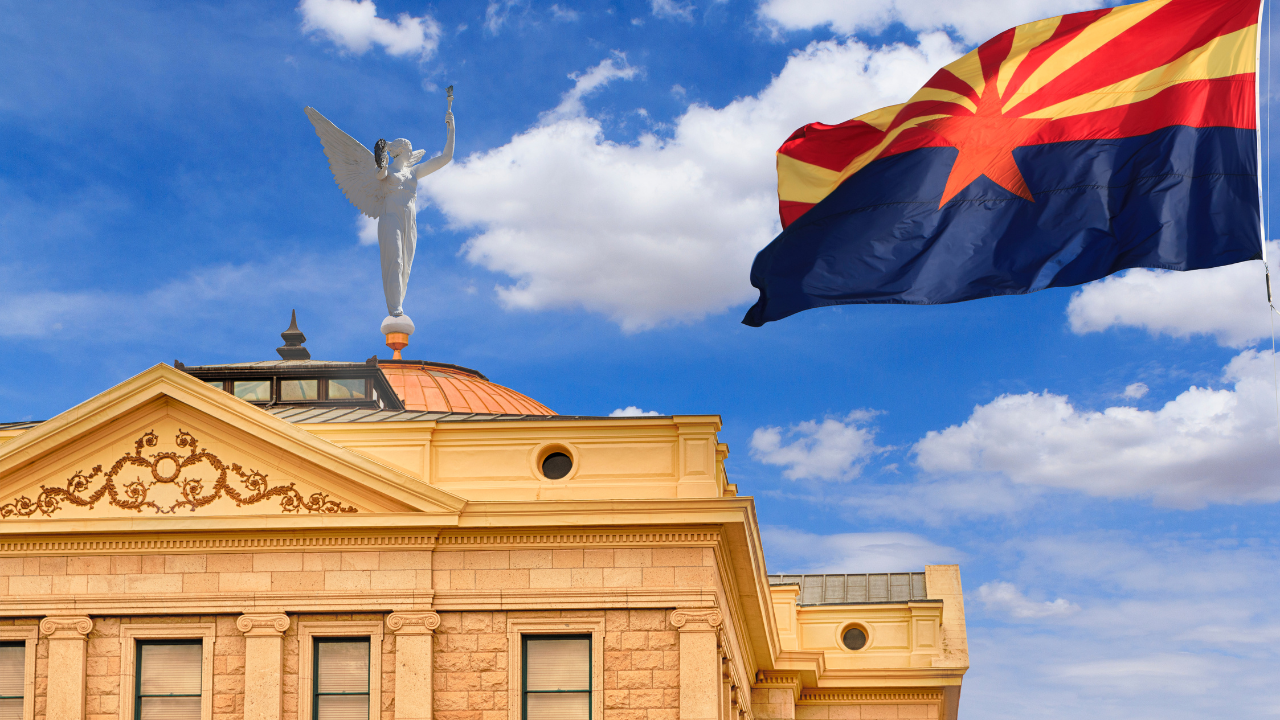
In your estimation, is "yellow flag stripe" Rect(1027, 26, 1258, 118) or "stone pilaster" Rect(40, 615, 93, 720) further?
"stone pilaster" Rect(40, 615, 93, 720)

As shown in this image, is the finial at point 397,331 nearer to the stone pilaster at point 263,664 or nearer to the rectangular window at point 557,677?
the stone pilaster at point 263,664

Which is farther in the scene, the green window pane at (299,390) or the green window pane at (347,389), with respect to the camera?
the green window pane at (347,389)

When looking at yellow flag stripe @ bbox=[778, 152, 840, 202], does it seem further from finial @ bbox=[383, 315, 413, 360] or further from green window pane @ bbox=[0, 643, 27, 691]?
finial @ bbox=[383, 315, 413, 360]

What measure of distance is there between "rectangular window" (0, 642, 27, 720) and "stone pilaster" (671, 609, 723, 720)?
31.9 ft

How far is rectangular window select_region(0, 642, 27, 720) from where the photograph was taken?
2264 cm

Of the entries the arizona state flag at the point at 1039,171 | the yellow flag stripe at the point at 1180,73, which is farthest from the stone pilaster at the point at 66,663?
the yellow flag stripe at the point at 1180,73

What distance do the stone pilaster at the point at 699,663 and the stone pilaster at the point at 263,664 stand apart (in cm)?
578

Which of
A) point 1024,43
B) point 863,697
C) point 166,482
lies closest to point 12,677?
point 166,482

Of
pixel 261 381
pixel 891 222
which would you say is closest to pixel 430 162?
pixel 261 381

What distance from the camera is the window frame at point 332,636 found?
73.0 feet

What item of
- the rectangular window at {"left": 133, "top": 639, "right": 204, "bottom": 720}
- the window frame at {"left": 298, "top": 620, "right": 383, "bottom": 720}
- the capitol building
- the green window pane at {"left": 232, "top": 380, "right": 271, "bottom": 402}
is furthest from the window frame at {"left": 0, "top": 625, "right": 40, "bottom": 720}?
the green window pane at {"left": 232, "top": 380, "right": 271, "bottom": 402}

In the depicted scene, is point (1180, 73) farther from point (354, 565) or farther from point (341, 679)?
point (341, 679)

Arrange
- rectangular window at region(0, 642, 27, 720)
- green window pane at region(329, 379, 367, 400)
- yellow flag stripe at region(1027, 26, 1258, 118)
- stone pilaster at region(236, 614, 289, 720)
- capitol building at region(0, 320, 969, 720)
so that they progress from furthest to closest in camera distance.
Result: green window pane at region(329, 379, 367, 400)
rectangular window at region(0, 642, 27, 720)
capitol building at region(0, 320, 969, 720)
stone pilaster at region(236, 614, 289, 720)
yellow flag stripe at region(1027, 26, 1258, 118)

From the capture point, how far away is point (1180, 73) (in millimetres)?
15602
